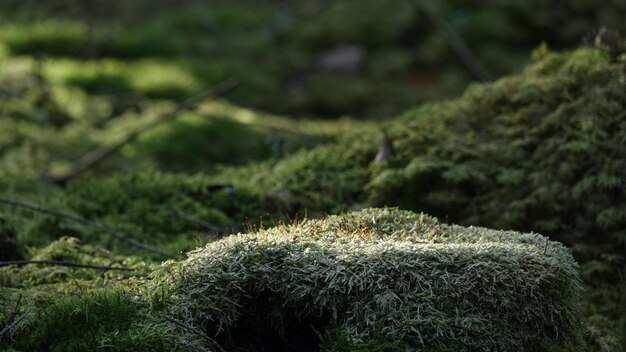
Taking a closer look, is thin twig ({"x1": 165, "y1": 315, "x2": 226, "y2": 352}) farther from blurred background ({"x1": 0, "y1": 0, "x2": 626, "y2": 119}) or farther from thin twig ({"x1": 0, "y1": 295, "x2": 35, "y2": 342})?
blurred background ({"x1": 0, "y1": 0, "x2": 626, "y2": 119})

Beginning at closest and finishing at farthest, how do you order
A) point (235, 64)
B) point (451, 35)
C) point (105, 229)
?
1. point (105, 229)
2. point (451, 35)
3. point (235, 64)

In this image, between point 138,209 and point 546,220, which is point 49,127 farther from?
point 546,220

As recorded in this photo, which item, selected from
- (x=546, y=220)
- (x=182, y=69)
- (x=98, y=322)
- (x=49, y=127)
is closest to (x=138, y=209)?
(x=98, y=322)

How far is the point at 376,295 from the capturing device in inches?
117

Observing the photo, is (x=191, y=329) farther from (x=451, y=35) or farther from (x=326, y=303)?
(x=451, y=35)

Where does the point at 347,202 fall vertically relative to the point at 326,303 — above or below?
below

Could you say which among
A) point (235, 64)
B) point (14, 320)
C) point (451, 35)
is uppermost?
point (14, 320)

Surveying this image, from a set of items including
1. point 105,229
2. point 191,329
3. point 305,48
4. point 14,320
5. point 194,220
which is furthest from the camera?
point 305,48

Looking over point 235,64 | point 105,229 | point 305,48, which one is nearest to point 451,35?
point 305,48

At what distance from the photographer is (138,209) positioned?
5.14 metres

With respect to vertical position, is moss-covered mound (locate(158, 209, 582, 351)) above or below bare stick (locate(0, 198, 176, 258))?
above

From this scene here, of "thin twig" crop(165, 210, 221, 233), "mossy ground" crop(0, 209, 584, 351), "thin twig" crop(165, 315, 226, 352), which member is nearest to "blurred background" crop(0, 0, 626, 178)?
"thin twig" crop(165, 210, 221, 233)

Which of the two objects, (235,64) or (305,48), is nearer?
(235,64)

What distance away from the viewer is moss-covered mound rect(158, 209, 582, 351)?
9.59 ft
